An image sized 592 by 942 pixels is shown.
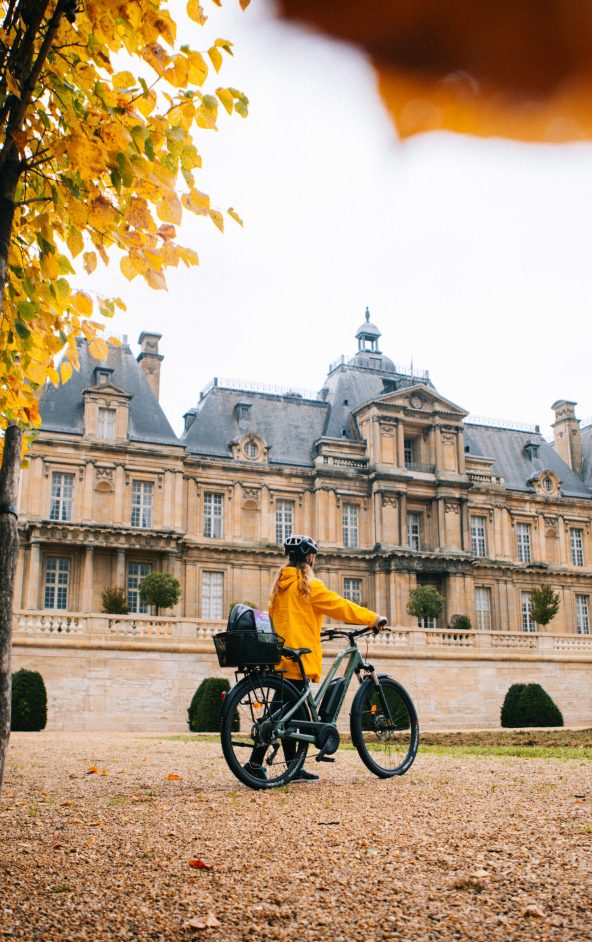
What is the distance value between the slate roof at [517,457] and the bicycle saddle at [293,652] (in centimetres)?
3835

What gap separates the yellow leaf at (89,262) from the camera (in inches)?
204

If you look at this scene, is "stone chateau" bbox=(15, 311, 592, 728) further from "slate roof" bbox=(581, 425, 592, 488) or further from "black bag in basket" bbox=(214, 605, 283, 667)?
"black bag in basket" bbox=(214, 605, 283, 667)

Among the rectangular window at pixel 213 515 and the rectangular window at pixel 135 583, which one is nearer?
the rectangular window at pixel 135 583

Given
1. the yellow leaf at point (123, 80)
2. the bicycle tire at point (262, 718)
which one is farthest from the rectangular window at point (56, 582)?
the yellow leaf at point (123, 80)

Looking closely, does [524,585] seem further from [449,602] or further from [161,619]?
[161,619]

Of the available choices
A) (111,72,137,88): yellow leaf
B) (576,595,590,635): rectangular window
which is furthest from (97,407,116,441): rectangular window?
(111,72,137,88): yellow leaf

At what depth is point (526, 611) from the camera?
41812 mm

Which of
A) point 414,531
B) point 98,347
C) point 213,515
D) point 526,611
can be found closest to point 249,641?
point 98,347

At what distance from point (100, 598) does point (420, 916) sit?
101 ft

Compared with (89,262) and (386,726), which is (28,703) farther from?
(89,262)

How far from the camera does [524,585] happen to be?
41.9 m

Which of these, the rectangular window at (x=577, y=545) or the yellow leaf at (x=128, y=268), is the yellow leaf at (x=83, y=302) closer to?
the yellow leaf at (x=128, y=268)

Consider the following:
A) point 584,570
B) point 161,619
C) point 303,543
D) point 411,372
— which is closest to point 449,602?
point 584,570

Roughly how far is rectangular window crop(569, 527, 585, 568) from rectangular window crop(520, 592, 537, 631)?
3678 mm
